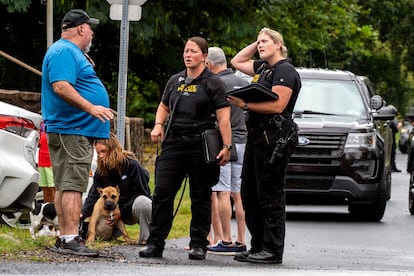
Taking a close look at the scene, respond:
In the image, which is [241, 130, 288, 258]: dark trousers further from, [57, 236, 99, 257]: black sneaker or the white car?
the white car

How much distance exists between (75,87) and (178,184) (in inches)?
48.1

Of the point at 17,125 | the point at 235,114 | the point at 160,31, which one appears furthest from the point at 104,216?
the point at 160,31

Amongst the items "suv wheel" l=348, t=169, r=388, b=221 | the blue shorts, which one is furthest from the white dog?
"suv wheel" l=348, t=169, r=388, b=221

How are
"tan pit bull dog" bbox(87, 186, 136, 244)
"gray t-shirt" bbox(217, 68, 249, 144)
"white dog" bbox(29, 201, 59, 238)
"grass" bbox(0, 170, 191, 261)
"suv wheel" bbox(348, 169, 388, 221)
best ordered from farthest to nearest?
"suv wheel" bbox(348, 169, 388, 221), "gray t-shirt" bbox(217, 68, 249, 144), "white dog" bbox(29, 201, 59, 238), "tan pit bull dog" bbox(87, 186, 136, 244), "grass" bbox(0, 170, 191, 261)

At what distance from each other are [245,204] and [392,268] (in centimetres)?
132

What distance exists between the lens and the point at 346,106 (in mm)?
17609

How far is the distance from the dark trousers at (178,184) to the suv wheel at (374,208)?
616 cm

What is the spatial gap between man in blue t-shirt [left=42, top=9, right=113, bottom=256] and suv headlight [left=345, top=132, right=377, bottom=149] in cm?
653

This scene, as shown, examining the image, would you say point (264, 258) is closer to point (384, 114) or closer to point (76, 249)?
point (76, 249)

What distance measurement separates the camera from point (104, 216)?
490 inches

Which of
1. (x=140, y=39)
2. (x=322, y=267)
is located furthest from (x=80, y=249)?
(x=140, y=39)

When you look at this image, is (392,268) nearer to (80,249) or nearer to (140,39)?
(80,249)

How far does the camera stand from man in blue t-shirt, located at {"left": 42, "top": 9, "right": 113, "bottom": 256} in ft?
34.7

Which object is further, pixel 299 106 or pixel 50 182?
pixel 299 106
